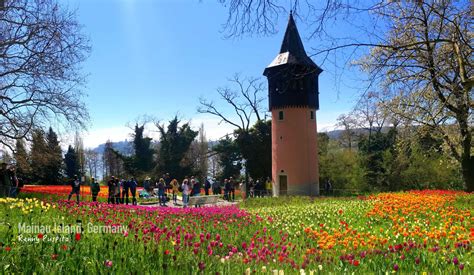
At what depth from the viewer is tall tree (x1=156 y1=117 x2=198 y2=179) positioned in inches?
1914

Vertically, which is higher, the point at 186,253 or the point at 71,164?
the point at 71,164

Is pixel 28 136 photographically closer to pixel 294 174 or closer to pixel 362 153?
pixel 294 174

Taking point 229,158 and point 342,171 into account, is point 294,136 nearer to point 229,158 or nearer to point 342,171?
point 342,171

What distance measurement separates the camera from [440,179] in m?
32.6

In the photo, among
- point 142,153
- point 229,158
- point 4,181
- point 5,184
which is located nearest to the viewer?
point 5,184

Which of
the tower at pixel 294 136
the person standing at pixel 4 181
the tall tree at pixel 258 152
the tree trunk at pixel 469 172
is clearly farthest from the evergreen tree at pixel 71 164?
the tree trunk at pixel 469 172

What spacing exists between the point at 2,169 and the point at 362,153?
30.5 metres

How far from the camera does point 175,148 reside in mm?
49469

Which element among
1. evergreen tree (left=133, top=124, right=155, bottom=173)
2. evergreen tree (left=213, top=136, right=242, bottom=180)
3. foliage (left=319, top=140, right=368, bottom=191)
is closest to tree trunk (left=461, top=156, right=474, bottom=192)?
foliage (left=319, top=140, right=368, bottom=191)

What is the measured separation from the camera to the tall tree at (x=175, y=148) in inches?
1914

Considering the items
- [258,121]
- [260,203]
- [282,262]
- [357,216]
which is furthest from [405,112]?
[258,121]

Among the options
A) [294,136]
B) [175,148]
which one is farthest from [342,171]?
[175,148]

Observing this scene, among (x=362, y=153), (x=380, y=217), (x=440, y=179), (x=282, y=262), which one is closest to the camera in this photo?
(x=282, y=262)

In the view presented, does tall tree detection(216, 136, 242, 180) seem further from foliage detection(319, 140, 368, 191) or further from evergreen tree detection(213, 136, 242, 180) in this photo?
foliage detection(319, 140, 368, 191)
